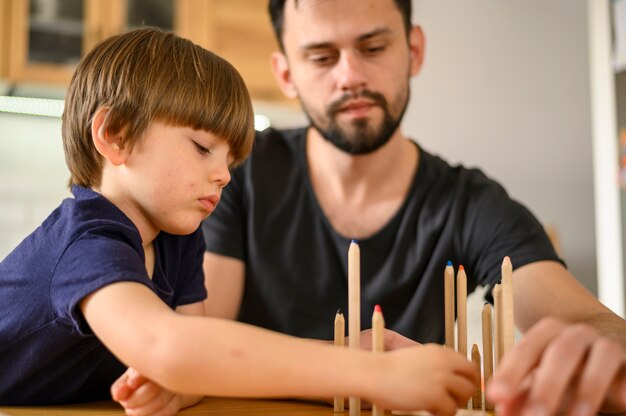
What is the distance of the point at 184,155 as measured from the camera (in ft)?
2.95

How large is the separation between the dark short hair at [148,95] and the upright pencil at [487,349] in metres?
0.37

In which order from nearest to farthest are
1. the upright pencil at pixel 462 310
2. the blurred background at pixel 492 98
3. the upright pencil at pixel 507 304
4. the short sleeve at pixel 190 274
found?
the upright pencil at pixel 507 304 < the upright pencil at pixel 462 310 < the short sleeve at pixel 190 274 < the blurred background at pixel 492 98

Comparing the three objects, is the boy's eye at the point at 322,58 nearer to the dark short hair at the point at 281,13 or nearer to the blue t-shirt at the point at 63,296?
the dark short hair at the point at 281,13

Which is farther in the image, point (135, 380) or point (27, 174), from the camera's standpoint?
point (27, 174)

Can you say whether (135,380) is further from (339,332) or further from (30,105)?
(30,105)

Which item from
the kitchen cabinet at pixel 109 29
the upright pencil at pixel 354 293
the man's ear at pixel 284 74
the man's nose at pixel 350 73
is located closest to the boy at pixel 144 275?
the upright pencil at pixel 354 293

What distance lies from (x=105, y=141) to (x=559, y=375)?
23.3 inches

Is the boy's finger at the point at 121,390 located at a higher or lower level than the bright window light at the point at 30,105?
lower

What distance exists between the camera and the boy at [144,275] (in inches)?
24.1

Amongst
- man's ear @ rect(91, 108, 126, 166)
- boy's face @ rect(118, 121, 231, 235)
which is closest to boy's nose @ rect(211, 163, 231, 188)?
boy's face @ rect(118, 121, 231, 235)

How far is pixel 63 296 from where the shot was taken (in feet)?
2.47

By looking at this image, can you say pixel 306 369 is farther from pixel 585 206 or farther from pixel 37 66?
pixel 585 206

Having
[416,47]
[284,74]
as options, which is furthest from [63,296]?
[416,47]

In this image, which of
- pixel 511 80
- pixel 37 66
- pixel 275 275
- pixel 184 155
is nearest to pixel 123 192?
pixel 184 155
